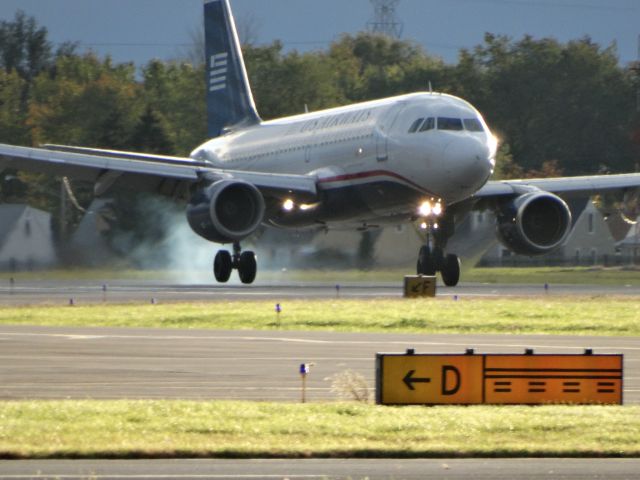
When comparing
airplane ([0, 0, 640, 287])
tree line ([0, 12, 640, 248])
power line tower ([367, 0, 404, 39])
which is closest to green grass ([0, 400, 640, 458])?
airplane ([0, 0, 640, 287])

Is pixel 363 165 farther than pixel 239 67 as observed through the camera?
No

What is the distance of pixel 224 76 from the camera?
55.0 m

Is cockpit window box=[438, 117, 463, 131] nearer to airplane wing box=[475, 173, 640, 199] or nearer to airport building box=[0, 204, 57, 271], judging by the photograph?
airplane wing box=[475, 173, 640, 199]

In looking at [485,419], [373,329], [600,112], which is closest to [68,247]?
[373,329]

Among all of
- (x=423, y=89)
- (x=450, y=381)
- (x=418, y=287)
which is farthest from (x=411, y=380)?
(x=423, y=89)

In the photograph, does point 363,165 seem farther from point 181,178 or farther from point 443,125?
point 181,178

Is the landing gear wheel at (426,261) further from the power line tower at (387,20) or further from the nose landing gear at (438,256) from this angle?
the power line tower at (387,20)

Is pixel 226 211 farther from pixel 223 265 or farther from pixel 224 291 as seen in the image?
pixel 224 291

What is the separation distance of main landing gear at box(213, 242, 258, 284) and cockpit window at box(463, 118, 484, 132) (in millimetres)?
8324

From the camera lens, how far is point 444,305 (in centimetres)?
4119

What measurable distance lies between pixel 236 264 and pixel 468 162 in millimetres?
9285

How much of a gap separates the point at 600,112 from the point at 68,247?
75.1 meters

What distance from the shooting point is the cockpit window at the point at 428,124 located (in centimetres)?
3906

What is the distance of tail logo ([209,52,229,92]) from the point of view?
54.9 m
